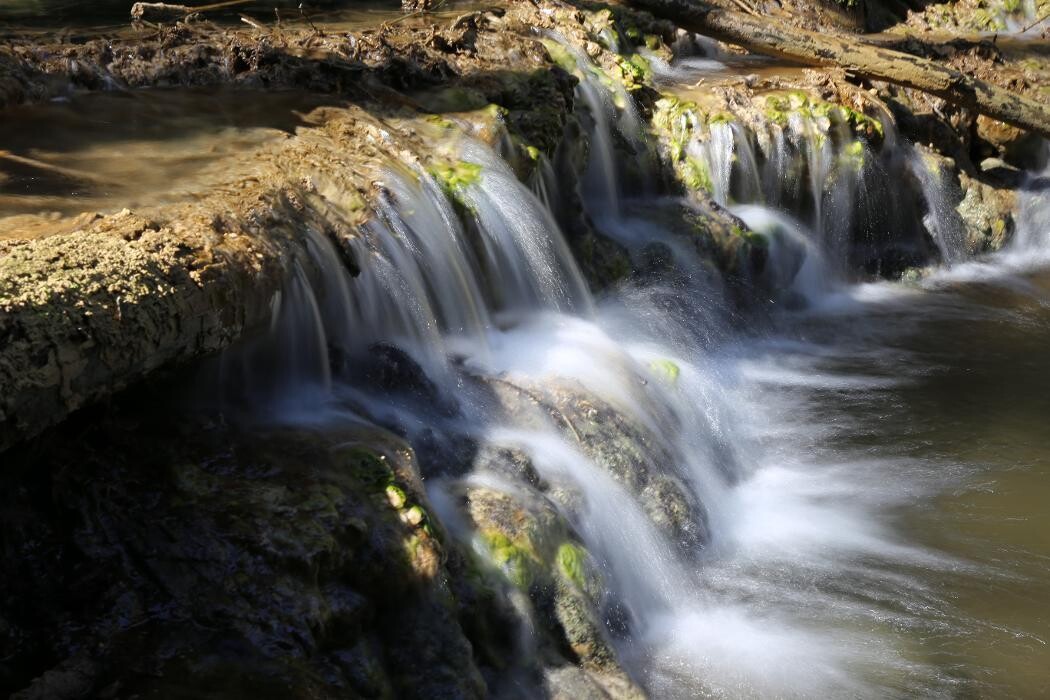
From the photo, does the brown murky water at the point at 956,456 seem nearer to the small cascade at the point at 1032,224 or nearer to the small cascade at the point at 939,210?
the small cascade at the point at 939,210

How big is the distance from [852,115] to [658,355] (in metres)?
4.00

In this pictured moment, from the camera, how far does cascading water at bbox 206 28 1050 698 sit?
4.70 metres

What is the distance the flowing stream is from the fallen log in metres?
2.07

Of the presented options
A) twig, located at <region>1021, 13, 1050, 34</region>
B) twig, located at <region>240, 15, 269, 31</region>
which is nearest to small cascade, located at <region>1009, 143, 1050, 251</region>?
twig, located at <region>1021, 13, 1050, 34</region>

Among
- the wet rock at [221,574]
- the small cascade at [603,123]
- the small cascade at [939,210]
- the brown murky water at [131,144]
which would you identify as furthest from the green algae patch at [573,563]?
the small cascade at [939,210]

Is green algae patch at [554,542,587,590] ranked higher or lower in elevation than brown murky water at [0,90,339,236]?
lower

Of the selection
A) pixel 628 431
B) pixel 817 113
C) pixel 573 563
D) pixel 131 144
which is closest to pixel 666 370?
pixel 628 431

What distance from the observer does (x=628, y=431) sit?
18.3 feet

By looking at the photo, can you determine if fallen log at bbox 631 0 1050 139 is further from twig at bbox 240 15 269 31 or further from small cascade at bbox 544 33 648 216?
twig at bbox 240 15 269 31

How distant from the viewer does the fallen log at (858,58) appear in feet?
32.1

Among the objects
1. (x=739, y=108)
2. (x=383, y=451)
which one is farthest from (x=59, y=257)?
(x=739, y=108)

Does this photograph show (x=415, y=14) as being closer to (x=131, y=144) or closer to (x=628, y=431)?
(x=131, y=144)

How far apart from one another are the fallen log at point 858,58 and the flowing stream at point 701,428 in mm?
2075

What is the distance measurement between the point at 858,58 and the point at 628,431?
19.3 ft
